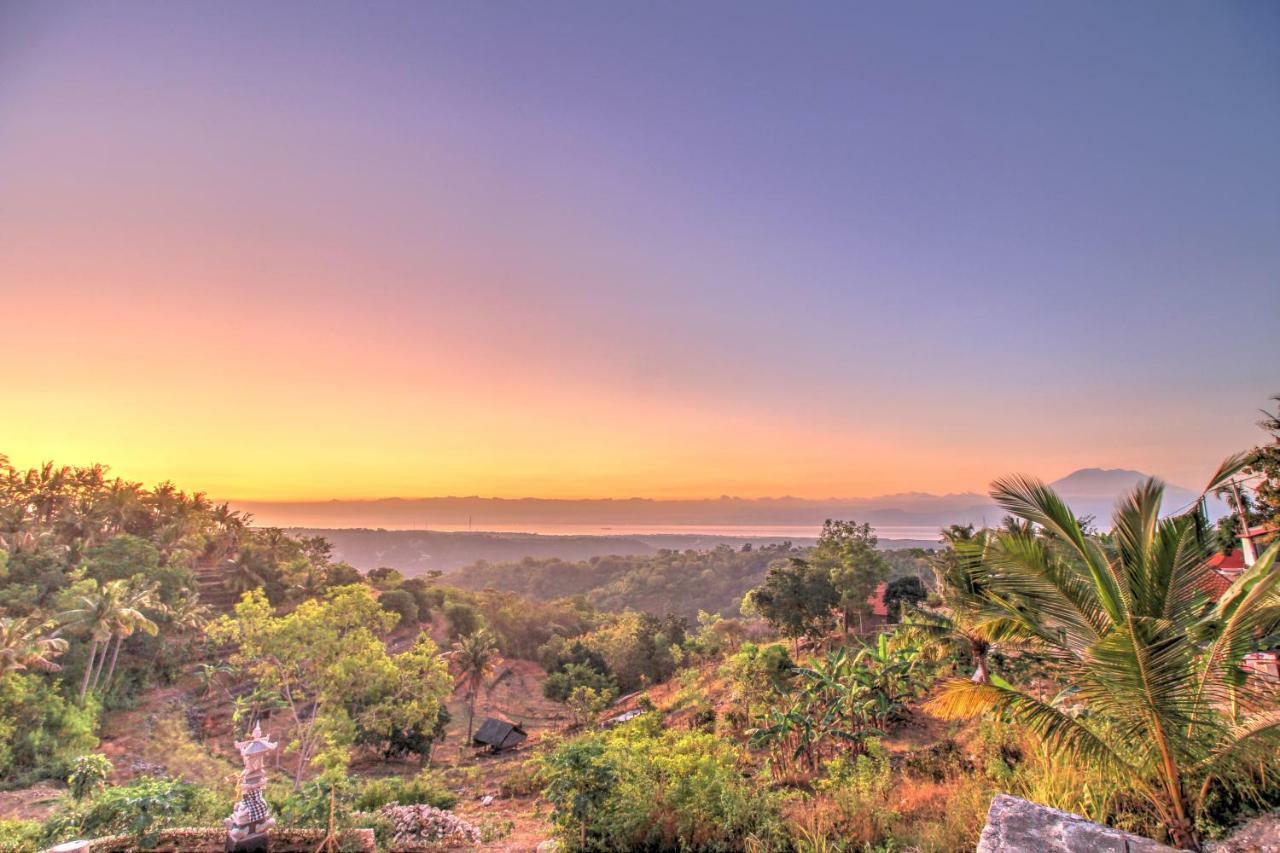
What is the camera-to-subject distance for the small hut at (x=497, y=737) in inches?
867

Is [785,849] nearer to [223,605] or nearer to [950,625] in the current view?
[950,625]

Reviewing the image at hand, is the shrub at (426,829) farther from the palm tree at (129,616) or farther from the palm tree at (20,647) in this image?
the palm tree at (129,616)

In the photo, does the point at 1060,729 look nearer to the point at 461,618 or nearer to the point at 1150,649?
the point at 1150,649

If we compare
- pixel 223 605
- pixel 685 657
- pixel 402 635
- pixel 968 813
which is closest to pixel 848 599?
pixel 685 657

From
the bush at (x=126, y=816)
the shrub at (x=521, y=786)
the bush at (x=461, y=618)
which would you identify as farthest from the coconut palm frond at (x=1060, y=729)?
the bush at (x=461, y=618)

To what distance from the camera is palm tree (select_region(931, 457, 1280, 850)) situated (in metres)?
4.31

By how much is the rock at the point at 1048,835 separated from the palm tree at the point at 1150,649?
1.95ft

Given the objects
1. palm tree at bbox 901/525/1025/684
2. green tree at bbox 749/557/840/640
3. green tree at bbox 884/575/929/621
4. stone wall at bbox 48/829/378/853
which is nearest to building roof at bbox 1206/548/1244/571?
palm tree at bbox 901/525/1025/684

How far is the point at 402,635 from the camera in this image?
3644 cm

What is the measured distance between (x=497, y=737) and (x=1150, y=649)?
23241 mm

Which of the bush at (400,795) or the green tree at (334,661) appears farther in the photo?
the green tree at (334,661)

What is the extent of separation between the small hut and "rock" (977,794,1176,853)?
71.0ft

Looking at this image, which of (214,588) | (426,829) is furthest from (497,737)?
(214,588)

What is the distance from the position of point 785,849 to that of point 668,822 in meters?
1.25
